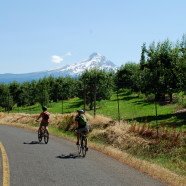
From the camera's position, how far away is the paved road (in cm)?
1221

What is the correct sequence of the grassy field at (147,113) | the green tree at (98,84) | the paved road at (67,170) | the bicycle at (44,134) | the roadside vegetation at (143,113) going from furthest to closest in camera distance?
the green tree at (98,84), the grassy field at (147,113), the bicycle at (44,134), the roadside vegetation at (143,113), the paved road at (67,170)

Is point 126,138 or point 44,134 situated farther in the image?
point 44,134

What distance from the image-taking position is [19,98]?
123 meters

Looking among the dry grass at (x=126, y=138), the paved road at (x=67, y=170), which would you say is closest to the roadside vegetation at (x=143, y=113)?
the dry grass at (x=126, y=138)

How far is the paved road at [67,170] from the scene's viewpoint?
12208mm

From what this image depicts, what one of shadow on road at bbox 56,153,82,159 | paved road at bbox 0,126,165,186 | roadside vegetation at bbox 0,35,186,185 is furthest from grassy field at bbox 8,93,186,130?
paved road at bbox 0,126,165,186

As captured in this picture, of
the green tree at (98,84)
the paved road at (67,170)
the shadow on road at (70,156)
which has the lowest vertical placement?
the shadow on road at (70,156)

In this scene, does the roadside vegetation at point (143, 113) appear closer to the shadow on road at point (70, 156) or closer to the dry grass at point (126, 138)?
the dry grass at point (126, 138)

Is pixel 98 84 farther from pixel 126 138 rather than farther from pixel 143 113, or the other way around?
pixel 126 138

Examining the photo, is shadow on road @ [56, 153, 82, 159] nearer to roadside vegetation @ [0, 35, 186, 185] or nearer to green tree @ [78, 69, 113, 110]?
roadside vegetation @ [0, 35, 186, 185]

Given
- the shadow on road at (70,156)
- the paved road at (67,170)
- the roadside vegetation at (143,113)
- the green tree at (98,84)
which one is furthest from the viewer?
the green tree at (98,84)

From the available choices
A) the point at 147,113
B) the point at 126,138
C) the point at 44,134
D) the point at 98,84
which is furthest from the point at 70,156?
the point at 98,84

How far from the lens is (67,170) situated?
14367 mm

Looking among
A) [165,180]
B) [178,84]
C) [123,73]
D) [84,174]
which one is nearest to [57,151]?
[84,174]
